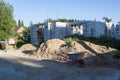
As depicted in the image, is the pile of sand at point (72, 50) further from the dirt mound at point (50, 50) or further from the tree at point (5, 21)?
the tree at point (5, 21)

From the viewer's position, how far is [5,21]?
40.9 metres

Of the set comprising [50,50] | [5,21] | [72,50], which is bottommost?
[50,50]

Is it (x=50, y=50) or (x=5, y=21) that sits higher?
(x=5, y=21)

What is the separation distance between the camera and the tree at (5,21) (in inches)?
1608

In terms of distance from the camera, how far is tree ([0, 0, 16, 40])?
40844 millimetres

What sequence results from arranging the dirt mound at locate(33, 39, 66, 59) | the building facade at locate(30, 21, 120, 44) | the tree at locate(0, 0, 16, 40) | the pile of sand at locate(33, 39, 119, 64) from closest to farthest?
1. the pile of sand at locate(33, 39, 119, 64)
2. the dirt mound at locate(33, 39, 66, 59)
3. the building facade at locate(30, 21, 120, 44)
4. the tree at locate(0, 0, 16, 40)

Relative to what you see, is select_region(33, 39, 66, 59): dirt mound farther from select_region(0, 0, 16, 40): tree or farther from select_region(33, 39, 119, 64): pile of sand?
select_region(0, 0, 16, 40): tree

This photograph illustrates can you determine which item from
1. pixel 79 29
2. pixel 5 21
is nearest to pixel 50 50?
pixel 79 29

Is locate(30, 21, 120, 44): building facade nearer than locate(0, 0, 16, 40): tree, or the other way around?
locate(30, 21, 120, 44): building facade

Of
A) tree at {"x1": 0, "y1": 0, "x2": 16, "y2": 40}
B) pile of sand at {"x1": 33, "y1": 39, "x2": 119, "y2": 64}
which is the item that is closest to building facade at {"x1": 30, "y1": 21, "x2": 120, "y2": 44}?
tree at {"x1": 0, "y1": 0, "x2": 16, "y2": 40}

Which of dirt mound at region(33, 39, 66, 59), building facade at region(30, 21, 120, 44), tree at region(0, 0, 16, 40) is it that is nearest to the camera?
dirt mound at region(33, 39, 66, 59)

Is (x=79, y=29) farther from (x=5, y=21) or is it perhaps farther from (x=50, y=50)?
(x=50, y=50)

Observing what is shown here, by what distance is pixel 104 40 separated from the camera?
31016 mm

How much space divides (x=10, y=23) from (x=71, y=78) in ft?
89.5
